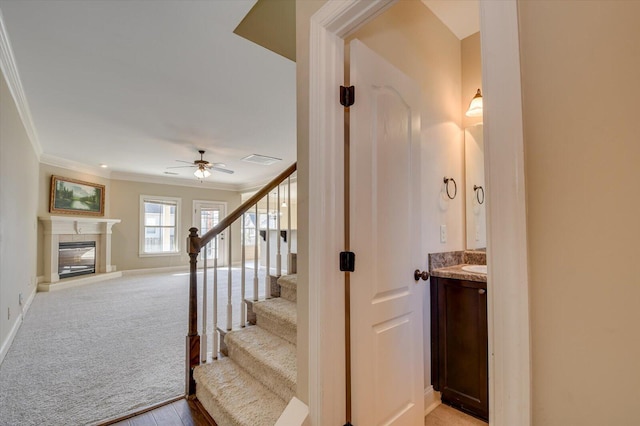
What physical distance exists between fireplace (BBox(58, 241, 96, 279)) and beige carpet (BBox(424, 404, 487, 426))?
22.9 feet

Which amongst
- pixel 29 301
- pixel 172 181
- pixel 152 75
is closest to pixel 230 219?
pixel 152 75

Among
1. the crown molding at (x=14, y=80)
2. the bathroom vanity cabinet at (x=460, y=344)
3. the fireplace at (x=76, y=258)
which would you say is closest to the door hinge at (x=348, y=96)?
the bathroom vanity cabinet at (x=460, y=344)

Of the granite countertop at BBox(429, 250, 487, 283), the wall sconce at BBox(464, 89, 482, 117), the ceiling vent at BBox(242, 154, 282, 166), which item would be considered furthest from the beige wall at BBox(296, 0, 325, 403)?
the ceiling vent at BBox(242, 154, 282, 166)

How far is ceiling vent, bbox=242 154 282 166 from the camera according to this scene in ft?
18.4

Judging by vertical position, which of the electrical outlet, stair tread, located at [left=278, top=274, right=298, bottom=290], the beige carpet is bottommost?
the beige carpet

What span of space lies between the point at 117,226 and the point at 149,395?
242 inches

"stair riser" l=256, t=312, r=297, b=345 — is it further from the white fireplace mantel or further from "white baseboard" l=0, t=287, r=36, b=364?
the white fireplace mantel

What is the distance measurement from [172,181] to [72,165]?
6.89 feet

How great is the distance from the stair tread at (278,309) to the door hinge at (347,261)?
0.85 metres

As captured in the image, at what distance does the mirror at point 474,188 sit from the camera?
2.21 meters

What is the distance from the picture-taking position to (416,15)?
1.85m

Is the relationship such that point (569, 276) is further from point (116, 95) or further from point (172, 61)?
point (116, 95)

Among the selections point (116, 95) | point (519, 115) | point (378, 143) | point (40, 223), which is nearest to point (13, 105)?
point (116, 95)

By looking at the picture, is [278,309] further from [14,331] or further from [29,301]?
[29,301]
